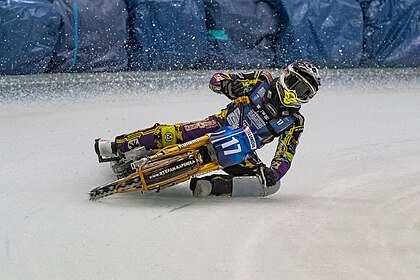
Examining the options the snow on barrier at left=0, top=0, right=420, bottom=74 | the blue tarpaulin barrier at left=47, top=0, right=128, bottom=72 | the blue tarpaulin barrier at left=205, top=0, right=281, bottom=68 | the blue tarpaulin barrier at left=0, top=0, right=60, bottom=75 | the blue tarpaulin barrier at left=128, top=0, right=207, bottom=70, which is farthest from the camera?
the blue tarpaulin barrier at left=205, top=0, right=281, bottom=68

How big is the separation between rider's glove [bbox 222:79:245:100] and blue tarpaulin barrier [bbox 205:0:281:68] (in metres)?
3.65

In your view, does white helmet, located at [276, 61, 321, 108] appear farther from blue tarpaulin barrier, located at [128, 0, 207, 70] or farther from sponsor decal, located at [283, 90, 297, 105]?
blue tarpaulin barrier, located at [128, 0, 207, 70]

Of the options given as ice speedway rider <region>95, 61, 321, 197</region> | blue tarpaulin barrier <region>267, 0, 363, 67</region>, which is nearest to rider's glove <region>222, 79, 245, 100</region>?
ice speedway rider <region>95, 61, 321, 197</region>

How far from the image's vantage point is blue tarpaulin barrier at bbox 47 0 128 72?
839 cm

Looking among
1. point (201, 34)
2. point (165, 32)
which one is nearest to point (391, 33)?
point (201, 34)

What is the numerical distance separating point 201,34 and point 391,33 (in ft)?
7.73

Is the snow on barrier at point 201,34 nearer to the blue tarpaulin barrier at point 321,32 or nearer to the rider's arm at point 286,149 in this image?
the blue tarpaulin barrier at point 321,32

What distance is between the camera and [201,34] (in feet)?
29.7

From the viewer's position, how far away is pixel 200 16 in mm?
9000

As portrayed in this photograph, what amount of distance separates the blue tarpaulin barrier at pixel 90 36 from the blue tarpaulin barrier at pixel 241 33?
3.31ft

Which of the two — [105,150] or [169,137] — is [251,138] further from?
[105,150]

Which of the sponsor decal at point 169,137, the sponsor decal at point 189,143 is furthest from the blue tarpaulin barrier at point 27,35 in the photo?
the sponsor decal at point 189,143

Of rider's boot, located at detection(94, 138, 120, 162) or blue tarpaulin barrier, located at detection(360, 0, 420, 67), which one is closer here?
rider's boot, located at detection(94, 138, 120, 162)

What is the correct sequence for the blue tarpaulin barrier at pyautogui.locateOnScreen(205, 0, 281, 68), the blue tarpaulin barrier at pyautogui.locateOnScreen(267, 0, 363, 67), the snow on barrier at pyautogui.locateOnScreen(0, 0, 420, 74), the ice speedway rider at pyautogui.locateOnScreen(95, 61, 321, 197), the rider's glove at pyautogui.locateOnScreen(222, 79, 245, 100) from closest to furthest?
the ice speedway rider at pyautogui.locateOnScreen(95, 61, 321, 197), the rider's glove at pyautogui.locateOnScreen(222, 79, 245, 100), the snow on barrier at pyautogui.locateOnScreen(0, 0, 420, 74), the blue tarpaulin barrier at pyautogui.locateOnScreen(205, 0, 281, 68), the blue tarpaulin barrier at pyautogui.locateOnScreen(267, 0, 363, 67)
